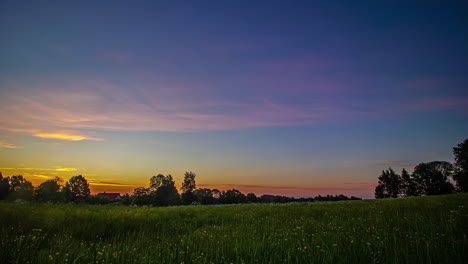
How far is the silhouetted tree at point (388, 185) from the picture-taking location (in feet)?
318

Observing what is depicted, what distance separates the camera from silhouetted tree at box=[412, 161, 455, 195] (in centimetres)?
7938

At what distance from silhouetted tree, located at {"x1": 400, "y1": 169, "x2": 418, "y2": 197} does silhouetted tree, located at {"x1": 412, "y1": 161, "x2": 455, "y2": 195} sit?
6.16ft

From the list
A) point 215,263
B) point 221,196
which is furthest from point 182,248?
point 221,196

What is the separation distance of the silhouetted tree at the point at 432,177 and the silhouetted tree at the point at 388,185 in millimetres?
10159

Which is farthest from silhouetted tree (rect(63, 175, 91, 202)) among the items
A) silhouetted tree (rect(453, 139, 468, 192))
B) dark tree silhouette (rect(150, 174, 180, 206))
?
silhouetted tree (rect(453, 139, 468, 192))

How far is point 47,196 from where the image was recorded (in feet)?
203

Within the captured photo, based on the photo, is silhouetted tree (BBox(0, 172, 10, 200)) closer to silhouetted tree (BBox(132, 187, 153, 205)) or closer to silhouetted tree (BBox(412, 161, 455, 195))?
silhouetted tree (BBox(132, 187, 153, 205))

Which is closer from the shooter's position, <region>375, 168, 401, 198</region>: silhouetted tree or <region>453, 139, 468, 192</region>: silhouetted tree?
<region>453, 139, 468, 192</region>: silhouetted tree

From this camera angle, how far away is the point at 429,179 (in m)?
83.2

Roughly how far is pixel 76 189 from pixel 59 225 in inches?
3536

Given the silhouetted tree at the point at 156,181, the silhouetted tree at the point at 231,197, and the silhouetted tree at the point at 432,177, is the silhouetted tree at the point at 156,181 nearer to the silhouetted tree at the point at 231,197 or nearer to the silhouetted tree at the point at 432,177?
the silhouetted tree at the point at 231,197

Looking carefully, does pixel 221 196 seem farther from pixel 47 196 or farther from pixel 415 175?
pixel 415 175

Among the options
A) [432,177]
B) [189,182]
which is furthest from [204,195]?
[432,177]

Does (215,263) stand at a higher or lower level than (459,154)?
lower
